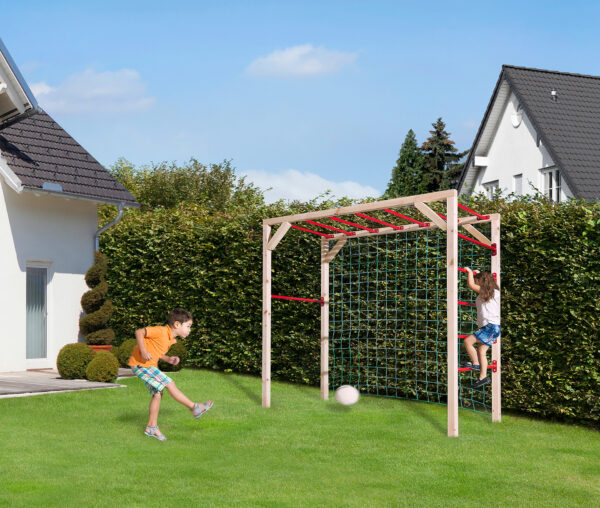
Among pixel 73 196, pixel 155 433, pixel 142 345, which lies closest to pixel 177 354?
pixel 73 196

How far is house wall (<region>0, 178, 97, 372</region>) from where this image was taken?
13.5 metres

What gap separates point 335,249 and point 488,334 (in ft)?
9.40

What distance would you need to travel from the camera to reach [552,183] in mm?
23703

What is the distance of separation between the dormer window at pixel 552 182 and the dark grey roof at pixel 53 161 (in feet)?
46.6

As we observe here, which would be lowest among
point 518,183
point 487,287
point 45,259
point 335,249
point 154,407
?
point 154,407

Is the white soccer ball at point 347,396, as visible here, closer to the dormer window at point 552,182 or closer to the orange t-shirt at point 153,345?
the orange t-shirt at point 153,345

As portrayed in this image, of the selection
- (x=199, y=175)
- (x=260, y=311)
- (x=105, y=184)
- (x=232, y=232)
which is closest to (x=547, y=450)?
(x=260, y=311)

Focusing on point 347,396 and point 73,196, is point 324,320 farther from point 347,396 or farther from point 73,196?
point 73,196

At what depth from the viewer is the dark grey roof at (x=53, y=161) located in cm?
1378

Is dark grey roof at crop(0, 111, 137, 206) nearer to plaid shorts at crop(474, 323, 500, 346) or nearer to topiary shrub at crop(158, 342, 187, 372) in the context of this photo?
topiary shrub at crop(158, 342, 187, 372)

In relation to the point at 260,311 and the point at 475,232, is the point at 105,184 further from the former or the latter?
the point at 475,232

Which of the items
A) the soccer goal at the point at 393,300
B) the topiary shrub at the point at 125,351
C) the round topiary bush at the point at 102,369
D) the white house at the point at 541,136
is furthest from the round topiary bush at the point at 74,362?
the white house at the point at 541,136

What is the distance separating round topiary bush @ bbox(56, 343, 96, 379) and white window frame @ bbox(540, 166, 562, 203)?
53.2ft

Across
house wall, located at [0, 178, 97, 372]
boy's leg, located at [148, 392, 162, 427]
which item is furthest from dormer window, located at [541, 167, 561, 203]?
boy's leg, located at [148, 392, 162, 427]
